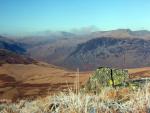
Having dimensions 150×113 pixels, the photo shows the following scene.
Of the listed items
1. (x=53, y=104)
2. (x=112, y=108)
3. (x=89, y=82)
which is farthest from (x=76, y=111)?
(x=89, y=82)

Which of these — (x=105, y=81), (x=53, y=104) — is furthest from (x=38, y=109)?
(x=105, y=81)

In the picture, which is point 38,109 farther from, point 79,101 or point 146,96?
point 146,96

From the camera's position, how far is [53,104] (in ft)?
29.6

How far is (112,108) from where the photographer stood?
8117mm

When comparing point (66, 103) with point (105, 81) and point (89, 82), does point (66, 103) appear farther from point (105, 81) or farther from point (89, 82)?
point (89, 82)

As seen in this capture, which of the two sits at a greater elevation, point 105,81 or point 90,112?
point 90,112

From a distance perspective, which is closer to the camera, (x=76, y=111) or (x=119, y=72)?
(x=76, y=111)

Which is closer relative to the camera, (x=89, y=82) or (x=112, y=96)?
(x=112, y=96)

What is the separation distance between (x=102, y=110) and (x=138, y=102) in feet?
2.39

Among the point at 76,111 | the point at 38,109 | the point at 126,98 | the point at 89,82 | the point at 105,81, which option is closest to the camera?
the point at 76,111

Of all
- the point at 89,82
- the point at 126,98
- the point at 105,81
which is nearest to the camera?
the point at 126,98

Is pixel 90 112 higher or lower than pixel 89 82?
higher

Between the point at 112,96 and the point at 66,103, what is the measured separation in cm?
248

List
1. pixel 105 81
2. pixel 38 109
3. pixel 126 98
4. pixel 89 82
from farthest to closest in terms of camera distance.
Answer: pixel 89 82, pixel 105 81, pixel 126 98, pixel 38 109
